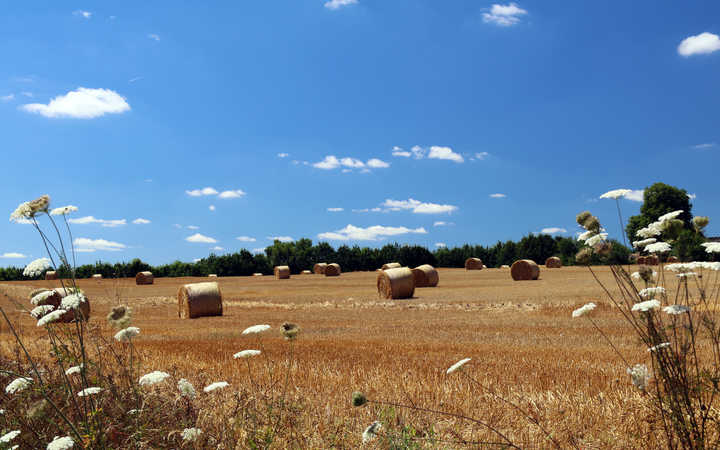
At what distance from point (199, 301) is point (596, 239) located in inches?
811

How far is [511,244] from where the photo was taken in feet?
254

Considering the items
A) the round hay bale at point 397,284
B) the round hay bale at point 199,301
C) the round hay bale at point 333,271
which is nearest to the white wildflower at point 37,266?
the round hay bale at point 199,301

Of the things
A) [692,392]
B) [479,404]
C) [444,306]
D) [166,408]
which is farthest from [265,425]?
[444,306]

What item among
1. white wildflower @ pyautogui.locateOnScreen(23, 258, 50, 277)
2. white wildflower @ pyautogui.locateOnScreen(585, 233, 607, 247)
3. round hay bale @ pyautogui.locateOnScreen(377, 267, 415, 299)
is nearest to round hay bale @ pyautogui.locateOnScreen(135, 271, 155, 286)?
round hay bale @ pyautogui.locateOnScreen(377, 267, 415, 299)

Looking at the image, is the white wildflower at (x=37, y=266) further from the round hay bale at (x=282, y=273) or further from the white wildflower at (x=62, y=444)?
the round hay bale at (x=282, y=273)

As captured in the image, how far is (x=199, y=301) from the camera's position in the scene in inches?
899

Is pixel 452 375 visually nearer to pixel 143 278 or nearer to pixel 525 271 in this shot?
pixel 525 271

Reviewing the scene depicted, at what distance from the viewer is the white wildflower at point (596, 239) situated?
4.38 metres

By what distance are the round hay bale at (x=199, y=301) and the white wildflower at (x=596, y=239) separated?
20417 mm

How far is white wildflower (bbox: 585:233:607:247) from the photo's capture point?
4382 millimetres

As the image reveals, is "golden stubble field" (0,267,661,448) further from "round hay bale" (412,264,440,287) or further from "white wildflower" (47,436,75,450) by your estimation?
"round hay bale" (412,264,440,287)

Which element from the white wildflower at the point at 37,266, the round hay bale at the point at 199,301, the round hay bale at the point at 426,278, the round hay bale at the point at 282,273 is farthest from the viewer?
the round hay bale at the point at 282,273

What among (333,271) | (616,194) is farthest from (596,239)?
(333,271)

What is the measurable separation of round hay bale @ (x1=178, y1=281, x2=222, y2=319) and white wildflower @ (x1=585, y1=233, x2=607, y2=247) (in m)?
20.4
